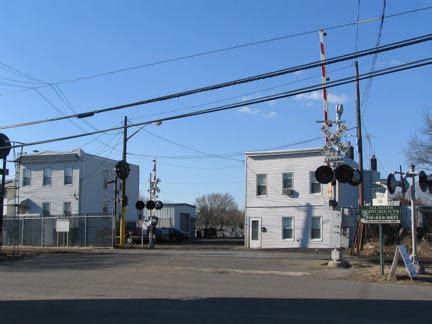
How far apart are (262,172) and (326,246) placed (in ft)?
23.4

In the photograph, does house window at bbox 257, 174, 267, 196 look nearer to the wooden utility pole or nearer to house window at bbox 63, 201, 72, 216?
the wooden utility pole

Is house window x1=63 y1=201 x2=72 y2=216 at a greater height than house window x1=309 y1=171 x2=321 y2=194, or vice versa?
house window x1=309 y1=171 x2=321 y2=194

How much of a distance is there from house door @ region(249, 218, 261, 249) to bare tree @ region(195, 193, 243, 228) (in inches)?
2368

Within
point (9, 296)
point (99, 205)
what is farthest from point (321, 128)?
point (99, 205)

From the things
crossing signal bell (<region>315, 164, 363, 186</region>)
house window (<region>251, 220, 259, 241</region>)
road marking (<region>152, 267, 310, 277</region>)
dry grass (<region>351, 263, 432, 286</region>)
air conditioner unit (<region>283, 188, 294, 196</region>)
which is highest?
air conditioner unit (<region>283, 188, 294, 196</region>)

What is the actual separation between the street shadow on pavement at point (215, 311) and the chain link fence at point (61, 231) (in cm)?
2564

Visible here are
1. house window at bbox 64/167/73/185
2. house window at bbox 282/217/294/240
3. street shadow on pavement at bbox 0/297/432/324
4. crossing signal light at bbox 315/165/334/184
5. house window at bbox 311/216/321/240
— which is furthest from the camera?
house window at bbox 64/167/73/185

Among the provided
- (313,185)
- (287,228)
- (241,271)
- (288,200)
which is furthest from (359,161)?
(241,271)

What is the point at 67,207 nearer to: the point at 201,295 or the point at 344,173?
the point at 344,173

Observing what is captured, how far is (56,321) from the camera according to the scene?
10.2 metres

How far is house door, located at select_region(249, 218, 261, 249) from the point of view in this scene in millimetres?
42500

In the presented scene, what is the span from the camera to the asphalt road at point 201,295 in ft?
35.4

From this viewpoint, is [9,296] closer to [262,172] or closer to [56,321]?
[56,321]

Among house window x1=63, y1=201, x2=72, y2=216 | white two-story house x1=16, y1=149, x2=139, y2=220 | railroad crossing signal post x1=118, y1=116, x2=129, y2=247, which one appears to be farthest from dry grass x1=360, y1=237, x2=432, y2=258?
house window x1=63, y1=201, x2=72, y2=216
